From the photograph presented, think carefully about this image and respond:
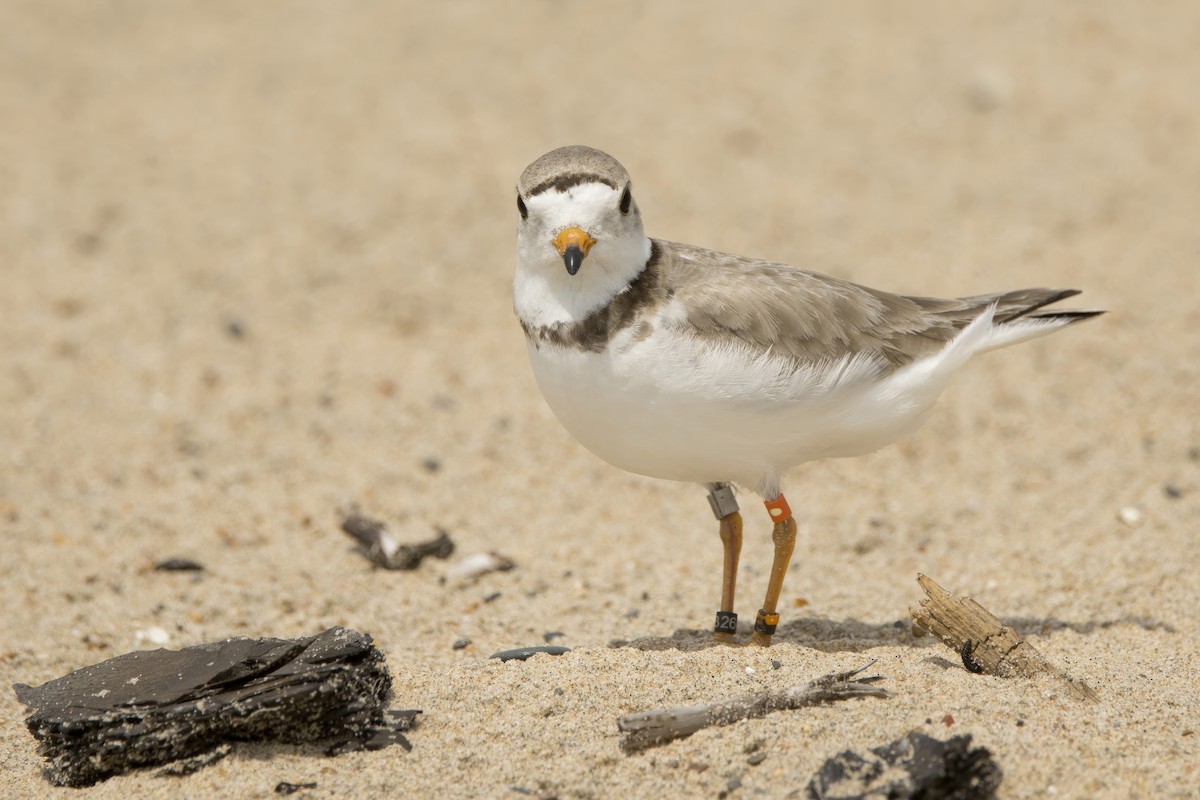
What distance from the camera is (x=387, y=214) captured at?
10281 mm

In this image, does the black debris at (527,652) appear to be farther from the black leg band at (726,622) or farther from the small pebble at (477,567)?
the small pebble at (477,567)

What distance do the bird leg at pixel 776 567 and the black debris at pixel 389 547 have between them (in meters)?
2.07

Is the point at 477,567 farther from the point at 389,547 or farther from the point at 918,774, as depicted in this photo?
the point at 918,774

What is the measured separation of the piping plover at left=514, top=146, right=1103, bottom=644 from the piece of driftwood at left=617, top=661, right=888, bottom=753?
90cm

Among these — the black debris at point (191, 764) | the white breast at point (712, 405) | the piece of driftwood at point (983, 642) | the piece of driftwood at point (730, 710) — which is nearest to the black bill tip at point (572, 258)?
the white breast at point (712, 405)

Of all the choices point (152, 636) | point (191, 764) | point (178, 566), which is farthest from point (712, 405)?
point (178, 566)

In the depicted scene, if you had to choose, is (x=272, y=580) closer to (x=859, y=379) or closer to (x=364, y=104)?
(x=859, y=379)

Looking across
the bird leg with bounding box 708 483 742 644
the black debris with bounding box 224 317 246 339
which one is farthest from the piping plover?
the black debris with bounding box 224 317 246 339

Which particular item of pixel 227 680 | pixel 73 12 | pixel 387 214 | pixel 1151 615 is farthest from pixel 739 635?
pixel 73 12

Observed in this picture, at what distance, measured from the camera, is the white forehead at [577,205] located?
461cm

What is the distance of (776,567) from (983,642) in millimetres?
980

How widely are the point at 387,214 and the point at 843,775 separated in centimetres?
757

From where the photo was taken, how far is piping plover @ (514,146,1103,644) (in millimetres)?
4652

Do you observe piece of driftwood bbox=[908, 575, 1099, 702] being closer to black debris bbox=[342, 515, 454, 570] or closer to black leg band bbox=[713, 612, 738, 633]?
black leg band bbox=[713, 612, 738, 633]
